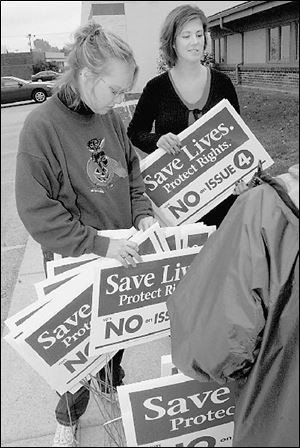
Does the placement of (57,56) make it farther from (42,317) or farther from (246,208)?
(246,208)

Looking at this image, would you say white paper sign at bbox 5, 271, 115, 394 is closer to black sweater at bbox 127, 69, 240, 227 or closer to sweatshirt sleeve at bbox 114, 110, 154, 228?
sweatshirt sleeve at bbox 114, 110, 154, 228

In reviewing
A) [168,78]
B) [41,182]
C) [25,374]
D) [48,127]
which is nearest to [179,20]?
[168,78]

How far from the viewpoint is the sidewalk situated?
2.06 metres

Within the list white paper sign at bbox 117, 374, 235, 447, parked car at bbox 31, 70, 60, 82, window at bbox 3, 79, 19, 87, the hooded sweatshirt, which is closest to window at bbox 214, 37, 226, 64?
the hooded sweatshirt

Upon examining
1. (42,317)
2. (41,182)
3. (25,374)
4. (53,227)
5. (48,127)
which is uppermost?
(48,127)

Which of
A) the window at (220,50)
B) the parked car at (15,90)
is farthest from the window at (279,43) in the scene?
the parked car at (15,90)

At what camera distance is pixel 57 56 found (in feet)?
5.61

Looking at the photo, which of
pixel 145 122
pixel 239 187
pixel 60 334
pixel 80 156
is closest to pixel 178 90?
pixel 145 122

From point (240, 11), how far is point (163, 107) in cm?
A: 53

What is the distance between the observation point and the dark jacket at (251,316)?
0.92 meters

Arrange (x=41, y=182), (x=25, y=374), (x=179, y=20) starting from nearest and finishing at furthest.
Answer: (x=41, y=182)
(x=179, y=20)
(x=25, y=374)

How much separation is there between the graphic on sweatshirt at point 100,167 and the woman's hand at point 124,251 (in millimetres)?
184

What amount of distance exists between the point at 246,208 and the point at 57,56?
1052 mm

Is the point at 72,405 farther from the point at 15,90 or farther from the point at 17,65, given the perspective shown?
the point at 17,65
